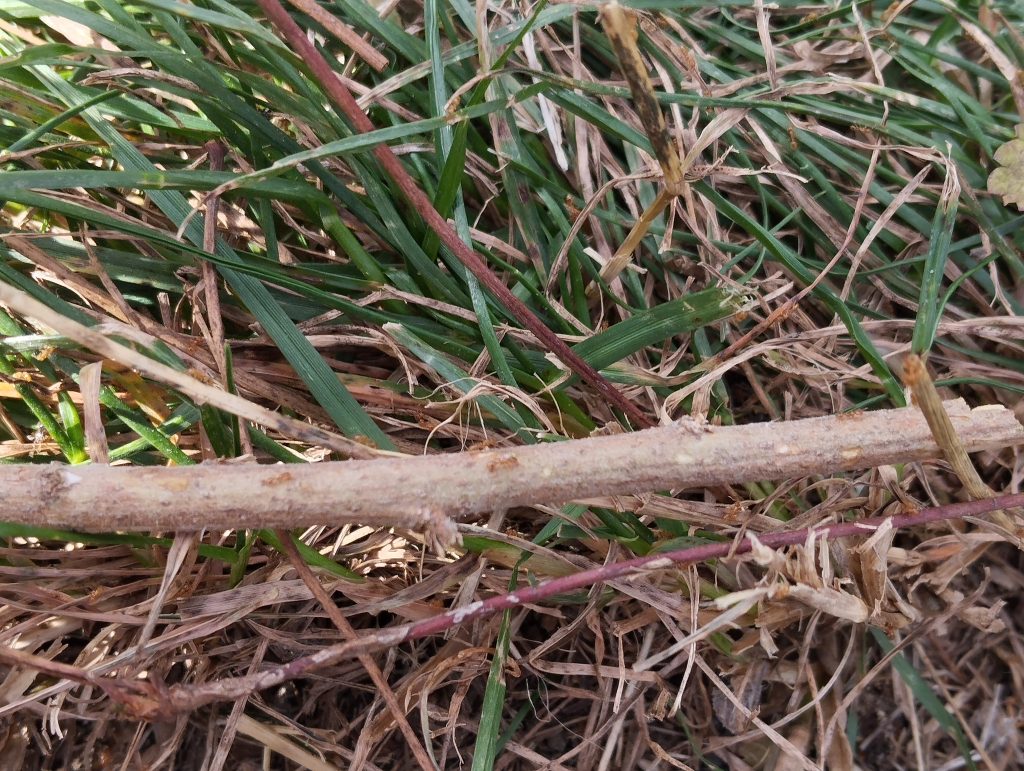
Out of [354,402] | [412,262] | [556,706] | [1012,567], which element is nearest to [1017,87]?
[1012,567]

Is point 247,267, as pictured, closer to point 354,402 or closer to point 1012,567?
point 354,402

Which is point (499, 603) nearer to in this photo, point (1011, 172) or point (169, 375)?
point (169, 375)

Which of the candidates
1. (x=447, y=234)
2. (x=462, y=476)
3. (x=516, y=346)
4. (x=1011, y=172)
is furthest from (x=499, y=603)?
(x=1011, y=172)

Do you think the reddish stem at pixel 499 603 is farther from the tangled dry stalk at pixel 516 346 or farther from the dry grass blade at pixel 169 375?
the dry grass blade at pixel 169 375

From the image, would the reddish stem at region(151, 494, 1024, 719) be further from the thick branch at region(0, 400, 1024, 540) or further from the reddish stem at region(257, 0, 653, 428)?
the reddish stem at region(257, 0, 653, 428)

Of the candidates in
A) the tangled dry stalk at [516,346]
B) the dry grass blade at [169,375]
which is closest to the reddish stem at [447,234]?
the tangled dry stalk at [516,346]

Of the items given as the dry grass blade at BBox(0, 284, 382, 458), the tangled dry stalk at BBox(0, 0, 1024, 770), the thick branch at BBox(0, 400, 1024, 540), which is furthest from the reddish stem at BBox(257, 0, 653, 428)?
the dry grass blade at BBox(0, 284, 382, 458)

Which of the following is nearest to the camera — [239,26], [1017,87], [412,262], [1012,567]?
[239,26]

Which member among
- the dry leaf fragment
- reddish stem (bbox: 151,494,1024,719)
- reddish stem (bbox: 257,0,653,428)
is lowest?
reddish stem (bbox: 151,494,1024,719)
